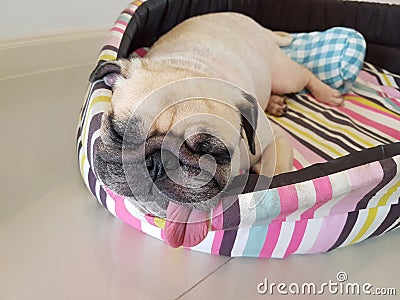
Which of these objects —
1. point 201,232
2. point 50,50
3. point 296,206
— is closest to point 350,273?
point 296,206

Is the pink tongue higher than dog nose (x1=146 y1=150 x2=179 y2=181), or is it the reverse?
dog nose (x1=146 y1=150 x2=179 y2=181)

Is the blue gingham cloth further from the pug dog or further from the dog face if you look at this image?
the dog face

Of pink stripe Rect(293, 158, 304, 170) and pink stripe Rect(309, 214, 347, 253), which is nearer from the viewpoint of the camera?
pink stripe Rect(309, 214, 347, 253)

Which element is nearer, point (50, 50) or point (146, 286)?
point (146, 286)

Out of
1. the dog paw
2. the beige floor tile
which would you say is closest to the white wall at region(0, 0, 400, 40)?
the dog paw

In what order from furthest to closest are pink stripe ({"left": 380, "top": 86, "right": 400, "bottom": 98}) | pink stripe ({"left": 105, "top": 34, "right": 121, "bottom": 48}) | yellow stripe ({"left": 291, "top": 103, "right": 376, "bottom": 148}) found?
pink stripe ({"left": 380, "top": 86, "right": 400, "bottom": 98}), yellow stripe ({"left": 291, "top": 103, "right": 376, "bottom": 148}), pink stripe ({"left": 105, "top": 34, "right": 121, "bottom": 48})

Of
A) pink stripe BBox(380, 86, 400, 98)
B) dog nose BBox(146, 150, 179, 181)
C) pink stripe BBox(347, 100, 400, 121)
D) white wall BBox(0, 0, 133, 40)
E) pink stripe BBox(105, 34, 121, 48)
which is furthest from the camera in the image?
white wall BBox(0, 0, 133, 40)

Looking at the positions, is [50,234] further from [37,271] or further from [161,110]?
[161,110]

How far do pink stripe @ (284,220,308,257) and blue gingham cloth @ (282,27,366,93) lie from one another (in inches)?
37.1

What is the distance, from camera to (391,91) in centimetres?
199

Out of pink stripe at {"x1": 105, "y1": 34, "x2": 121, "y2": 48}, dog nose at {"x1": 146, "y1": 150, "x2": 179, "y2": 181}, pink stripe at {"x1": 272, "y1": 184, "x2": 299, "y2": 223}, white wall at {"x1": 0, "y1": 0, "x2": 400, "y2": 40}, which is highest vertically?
dog nose at {"x1": 146, "y1": 150, "x2": 179, "y2": 181}

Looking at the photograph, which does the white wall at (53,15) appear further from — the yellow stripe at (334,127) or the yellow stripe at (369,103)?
the yellow stripe at (369,103)

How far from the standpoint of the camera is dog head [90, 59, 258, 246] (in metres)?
1.02

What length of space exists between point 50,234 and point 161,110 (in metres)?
0.45
